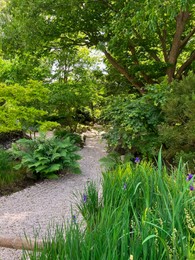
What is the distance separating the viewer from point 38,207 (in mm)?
3604

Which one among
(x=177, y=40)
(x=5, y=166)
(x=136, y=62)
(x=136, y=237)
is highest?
(x=177, y=40)

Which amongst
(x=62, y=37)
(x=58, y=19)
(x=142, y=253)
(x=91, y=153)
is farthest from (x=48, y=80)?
(x=142, y=253)

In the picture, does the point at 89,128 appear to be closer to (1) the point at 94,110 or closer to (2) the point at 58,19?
(1) the point at 94,110

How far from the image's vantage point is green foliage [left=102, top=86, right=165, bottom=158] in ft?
14.8

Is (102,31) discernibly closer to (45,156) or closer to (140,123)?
(140,123)

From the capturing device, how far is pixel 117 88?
8492 mm

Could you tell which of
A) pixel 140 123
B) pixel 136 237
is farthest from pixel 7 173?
pixel 136 237

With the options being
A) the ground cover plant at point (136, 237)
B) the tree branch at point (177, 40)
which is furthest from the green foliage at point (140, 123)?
the ground cover plant at point (136, 237)

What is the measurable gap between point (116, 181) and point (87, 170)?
3.21 metres

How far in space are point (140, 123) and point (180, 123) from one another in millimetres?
673

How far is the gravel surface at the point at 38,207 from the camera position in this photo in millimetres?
2914

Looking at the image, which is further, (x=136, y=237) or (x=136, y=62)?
(x=136, y=62)

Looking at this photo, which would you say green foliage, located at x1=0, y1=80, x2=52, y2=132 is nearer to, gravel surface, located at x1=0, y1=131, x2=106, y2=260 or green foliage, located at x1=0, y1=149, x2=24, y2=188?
green foliage, located at x1=0, y1=149, x2=24, y2=188

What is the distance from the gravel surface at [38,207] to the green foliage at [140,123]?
0.97 m
